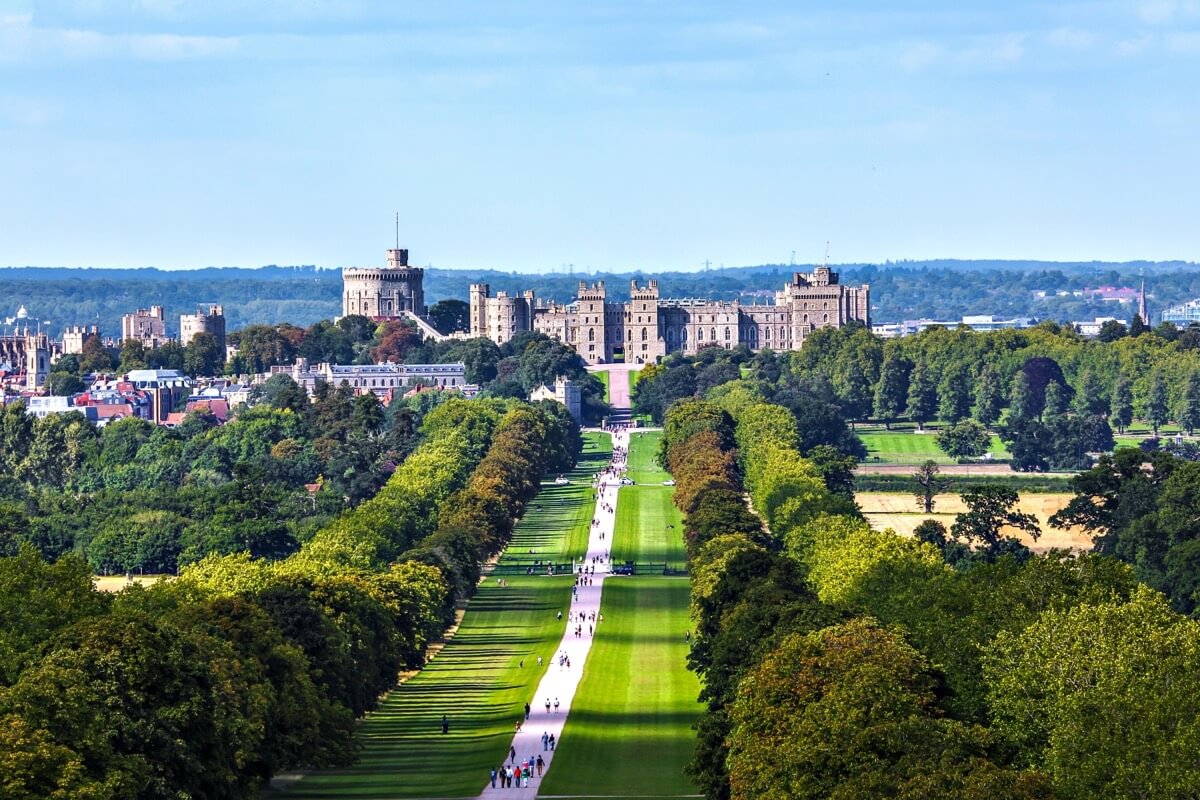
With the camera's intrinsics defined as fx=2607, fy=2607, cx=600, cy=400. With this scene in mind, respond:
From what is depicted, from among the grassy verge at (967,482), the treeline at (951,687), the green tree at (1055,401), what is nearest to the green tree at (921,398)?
the green tree at (1055,401)

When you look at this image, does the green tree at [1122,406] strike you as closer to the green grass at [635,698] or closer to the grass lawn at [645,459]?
the grass lawn at [645,459]

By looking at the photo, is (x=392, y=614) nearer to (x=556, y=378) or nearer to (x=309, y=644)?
(x=309, y=644)

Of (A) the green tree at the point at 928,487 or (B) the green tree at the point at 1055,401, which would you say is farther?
(B) the green tree at the point at 1055,401

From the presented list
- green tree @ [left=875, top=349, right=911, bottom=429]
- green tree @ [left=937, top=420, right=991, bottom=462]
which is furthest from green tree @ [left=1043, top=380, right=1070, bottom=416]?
green tree @ [left=937, top=420, right=991, bottom=462]

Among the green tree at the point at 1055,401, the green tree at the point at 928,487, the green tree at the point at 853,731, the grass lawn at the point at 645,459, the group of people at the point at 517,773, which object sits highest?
the green tree at the point at 853,731

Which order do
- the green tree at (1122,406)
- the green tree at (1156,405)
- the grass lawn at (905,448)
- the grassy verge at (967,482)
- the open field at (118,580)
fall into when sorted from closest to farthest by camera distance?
1. the open field at (118,580)
2. the grassy verge at (967,482)
3. the grass lawn at (905,448)
4. the green tree at (1156,405)
5. the green tree at (1122,406)

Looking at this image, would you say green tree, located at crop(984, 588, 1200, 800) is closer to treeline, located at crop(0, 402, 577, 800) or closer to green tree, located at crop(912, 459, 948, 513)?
treeline, located at crop(0, 402, 577, 800)
